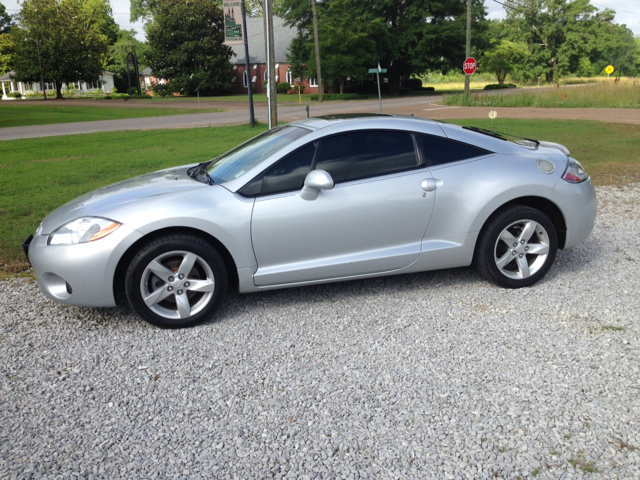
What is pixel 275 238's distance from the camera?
13.9ft

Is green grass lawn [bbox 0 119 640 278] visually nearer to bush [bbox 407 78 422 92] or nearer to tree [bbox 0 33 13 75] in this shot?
bush [bbox 407 78 422 92]

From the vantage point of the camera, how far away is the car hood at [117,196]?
4.21 metres

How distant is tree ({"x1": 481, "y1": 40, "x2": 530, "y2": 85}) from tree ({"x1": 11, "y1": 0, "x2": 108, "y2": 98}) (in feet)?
156

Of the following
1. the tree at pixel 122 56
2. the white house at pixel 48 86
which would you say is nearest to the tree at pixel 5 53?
the white house at pixel 48 86

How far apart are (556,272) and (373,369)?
2.57 m

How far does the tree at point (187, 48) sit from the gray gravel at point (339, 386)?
2225 inches

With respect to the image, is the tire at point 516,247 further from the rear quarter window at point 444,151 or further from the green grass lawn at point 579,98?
the green grass lawn at point 579,98

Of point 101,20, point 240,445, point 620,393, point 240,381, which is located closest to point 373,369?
point 240,381

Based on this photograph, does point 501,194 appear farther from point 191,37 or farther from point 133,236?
point 191,37

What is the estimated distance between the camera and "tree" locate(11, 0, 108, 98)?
5734cm

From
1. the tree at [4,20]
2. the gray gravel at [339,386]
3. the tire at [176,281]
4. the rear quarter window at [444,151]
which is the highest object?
the tree at [4,20]

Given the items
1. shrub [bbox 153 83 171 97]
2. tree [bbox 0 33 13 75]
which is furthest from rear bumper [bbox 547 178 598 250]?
tree [bbox 0 33 13 75]

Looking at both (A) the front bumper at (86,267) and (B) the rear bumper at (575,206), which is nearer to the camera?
(A) the front bumper at (86,267)

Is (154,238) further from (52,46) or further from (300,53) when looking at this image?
(52,46)
